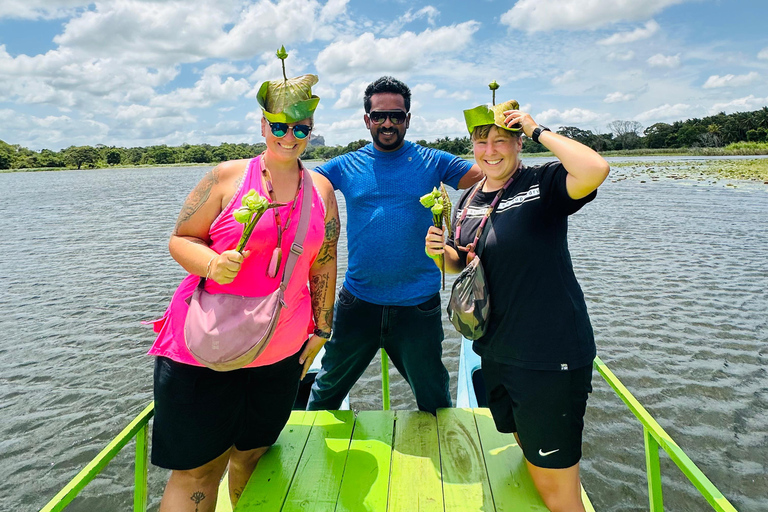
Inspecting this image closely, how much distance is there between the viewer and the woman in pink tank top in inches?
95.5

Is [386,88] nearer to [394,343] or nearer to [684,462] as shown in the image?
[394,343]

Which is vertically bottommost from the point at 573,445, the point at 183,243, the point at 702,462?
the point at 702,462

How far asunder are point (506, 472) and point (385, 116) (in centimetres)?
285

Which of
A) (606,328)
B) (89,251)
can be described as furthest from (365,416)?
(89,251)

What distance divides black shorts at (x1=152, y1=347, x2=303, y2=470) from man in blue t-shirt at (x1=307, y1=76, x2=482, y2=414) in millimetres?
1087

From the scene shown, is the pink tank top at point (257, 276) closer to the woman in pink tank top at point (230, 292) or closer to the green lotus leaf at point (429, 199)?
the woman in pink tank top at point (230, 292)

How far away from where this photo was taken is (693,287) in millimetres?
11438

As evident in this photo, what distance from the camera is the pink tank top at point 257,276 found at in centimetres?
244

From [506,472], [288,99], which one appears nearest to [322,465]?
[506,472]

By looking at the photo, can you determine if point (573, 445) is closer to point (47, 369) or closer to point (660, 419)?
point (660, 419)

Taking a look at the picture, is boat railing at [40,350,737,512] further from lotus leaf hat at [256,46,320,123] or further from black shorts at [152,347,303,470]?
lotus leaf hat at [256,46,320,123]

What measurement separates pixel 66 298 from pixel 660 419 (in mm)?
13474

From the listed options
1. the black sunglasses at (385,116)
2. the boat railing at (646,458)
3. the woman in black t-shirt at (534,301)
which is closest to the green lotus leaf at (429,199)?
the woman in black t-shirt at (534,301)

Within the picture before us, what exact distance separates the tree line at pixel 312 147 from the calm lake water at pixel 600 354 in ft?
242
